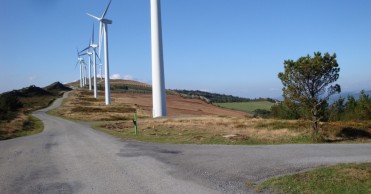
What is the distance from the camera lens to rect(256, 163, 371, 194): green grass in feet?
29.9

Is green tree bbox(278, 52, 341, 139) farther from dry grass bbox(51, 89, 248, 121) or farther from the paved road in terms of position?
dry grass bbox(51, 89, 248, 121)

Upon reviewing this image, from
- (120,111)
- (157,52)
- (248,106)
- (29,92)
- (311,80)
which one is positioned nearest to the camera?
(311,80)

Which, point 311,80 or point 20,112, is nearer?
point 311,80

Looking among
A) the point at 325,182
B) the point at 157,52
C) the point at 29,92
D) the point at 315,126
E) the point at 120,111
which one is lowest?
the point at 325,182

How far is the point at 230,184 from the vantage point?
10.0 m

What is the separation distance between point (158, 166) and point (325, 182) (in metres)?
5.51

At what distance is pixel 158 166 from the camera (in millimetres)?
13023

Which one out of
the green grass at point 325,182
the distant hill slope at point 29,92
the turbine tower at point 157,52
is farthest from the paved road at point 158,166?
the distant hill slope at point 29,92

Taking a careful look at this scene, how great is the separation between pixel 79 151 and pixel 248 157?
26.9 ft

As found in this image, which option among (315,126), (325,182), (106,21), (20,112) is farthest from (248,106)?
(325,182)

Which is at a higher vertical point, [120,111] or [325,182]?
[120,111]

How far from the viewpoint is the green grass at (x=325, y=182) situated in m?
9.11

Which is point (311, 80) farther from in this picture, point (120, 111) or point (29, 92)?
point (29, 92)

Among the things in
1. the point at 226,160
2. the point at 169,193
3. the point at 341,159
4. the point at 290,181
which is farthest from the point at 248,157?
the point at 169,193
